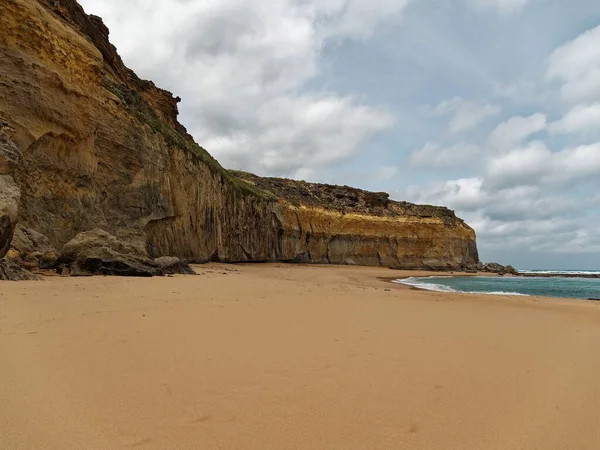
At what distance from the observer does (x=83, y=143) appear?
47.2 ft

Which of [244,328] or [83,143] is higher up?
[83,143]

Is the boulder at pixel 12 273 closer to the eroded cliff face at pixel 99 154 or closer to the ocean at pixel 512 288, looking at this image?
the eroded cliff face at pixel 99 154

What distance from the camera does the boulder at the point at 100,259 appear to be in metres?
10.2

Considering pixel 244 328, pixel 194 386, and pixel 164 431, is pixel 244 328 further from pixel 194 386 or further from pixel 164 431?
pixel 164 431

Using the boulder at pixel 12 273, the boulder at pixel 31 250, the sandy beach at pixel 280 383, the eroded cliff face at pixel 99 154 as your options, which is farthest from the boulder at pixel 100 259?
the sandy beach at pixel 280 383

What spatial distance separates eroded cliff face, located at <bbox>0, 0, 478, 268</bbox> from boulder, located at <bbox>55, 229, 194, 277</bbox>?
2572 mm

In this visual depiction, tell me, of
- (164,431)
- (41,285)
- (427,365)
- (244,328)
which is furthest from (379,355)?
(41,285)

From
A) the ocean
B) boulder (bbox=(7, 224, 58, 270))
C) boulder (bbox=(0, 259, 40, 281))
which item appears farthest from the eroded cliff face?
the ocean

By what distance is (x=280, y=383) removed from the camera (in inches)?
108

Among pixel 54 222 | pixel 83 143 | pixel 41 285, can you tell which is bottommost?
pixel 41 285

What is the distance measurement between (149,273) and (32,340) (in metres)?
7.82

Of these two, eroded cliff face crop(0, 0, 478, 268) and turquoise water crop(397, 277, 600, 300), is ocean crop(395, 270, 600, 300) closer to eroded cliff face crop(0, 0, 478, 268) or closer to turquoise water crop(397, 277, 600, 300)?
turquoise water crop(397, 277, 600, 300)


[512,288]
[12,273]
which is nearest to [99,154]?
[12,273]

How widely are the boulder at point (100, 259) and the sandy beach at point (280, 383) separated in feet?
17.1
